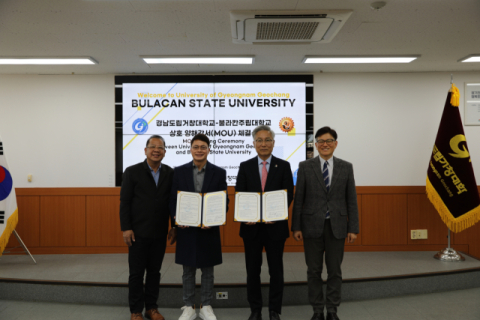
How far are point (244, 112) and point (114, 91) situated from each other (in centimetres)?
190

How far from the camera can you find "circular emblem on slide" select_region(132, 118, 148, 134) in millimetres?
4711

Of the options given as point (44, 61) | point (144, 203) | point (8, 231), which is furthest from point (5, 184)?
point (144, 203)

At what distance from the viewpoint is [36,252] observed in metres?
4.55

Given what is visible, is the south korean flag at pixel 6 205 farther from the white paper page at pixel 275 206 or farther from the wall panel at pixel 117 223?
the white paper page at pixel 275 206

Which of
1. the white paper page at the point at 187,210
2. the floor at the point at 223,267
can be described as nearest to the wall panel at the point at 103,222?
the floor at the point at 223,267

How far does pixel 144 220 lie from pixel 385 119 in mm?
3686

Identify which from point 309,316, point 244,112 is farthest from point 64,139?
point 309,316

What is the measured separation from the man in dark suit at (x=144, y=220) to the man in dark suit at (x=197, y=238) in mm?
151

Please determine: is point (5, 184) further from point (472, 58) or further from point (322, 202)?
point (472, 58)

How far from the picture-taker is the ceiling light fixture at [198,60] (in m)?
4.01

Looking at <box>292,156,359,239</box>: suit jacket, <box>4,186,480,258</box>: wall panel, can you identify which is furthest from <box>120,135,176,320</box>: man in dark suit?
<box>4,186,480,258</box>: wall panel

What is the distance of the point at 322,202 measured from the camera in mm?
2723

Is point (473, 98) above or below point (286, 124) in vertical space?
above

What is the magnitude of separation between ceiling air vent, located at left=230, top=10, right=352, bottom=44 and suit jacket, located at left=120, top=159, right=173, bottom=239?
1529mm
